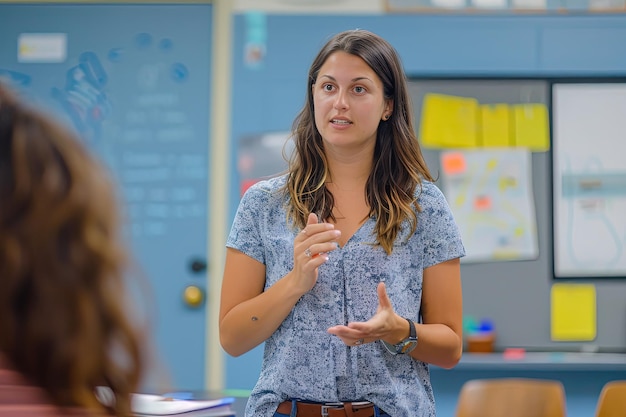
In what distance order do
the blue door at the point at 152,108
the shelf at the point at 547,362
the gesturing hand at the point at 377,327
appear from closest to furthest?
the gesturing hand at the point at 377,327
the shelf at the point at 547,362
the blue door at the point at 152,108

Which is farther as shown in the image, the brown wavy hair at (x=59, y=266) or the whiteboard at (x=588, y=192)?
the whiteboard at (x=588, y=192)

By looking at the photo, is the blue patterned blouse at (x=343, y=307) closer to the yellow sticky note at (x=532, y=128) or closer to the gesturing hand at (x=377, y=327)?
the gesturing hand at (x=377, y=327)

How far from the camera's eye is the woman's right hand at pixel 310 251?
5.08ft

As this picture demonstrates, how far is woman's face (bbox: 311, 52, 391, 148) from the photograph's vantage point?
1693 mm

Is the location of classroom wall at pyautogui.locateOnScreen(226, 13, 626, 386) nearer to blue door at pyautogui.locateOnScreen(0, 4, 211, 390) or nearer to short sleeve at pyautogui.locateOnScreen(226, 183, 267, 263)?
blue door at pyautogui.locateOnScreen(0, 4, 211, 390)

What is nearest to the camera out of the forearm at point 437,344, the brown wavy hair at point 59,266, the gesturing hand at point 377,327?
the brown wavy hair at point 59,266

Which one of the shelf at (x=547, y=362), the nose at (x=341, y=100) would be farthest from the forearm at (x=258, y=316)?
the shelf at (x=547, y=362)

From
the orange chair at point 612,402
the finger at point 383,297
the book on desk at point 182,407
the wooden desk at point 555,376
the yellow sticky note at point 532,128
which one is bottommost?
the wooden desk at point 555,376

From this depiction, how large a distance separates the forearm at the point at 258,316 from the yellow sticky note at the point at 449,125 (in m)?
2.07

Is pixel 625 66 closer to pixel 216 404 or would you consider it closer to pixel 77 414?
pixel 216 404

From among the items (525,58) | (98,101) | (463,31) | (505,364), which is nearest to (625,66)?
(525,58)

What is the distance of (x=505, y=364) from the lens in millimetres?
3422

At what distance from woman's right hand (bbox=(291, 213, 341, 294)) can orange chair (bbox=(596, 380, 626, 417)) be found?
1124mm

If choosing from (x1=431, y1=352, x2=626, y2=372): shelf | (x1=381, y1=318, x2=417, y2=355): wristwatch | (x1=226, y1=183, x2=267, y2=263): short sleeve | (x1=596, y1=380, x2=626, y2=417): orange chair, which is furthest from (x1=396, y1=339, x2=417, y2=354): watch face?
(x1=431, y1=352, x2=626, y2=372): shelf
